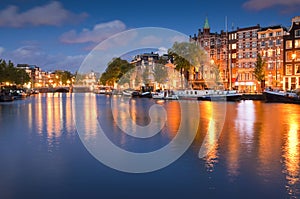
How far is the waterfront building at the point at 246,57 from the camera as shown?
94188 mm

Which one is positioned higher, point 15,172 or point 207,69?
point 207,69

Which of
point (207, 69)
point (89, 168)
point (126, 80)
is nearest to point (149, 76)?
point (126, 80)

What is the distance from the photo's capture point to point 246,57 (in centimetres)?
9619

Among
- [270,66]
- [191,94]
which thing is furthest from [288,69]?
[191,94]

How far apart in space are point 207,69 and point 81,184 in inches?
3897

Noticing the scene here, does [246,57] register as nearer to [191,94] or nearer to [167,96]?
[191,94]

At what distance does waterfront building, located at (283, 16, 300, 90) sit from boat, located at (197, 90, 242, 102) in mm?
16716

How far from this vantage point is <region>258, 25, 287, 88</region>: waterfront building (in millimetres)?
85625

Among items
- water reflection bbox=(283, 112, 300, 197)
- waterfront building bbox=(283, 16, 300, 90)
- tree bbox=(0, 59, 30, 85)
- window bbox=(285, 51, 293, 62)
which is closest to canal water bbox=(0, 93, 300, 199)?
water reflection bbox=(283, 112, 300, 197)

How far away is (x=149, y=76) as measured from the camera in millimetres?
131875

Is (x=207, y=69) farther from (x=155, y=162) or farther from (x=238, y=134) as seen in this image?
(x=155, y=162)

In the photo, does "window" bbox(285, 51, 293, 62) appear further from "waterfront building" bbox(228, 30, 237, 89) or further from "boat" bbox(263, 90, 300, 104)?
"boat" bbox(263, 90, 300, 104)

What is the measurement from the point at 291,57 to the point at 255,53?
1262 cm

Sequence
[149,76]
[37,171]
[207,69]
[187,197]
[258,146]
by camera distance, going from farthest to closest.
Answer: [149,76] → [207,69] → [258,146] → [37,171] → [187,197]
